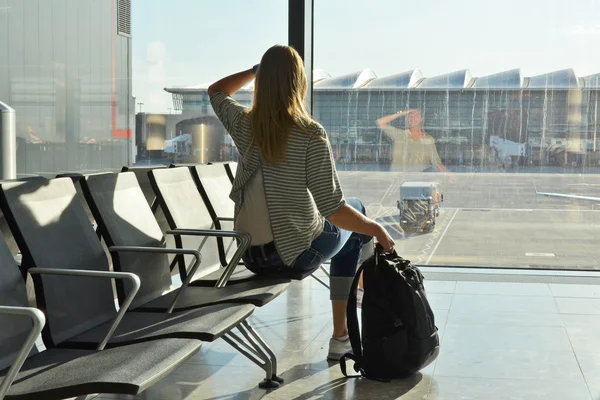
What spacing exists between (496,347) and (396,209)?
271 centimetres

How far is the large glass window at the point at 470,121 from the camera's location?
5969 mm

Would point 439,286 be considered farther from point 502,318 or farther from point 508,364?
point 508,364

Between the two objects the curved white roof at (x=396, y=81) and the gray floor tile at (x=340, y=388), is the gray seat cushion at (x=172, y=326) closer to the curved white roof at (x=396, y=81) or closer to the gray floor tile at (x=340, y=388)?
the gray floor tile at (x=340, y=388)

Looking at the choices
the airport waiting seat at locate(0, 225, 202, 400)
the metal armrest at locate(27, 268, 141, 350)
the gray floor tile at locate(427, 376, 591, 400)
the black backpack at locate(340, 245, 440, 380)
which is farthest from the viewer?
the black backpack at locate(340, 245, 440, 380)

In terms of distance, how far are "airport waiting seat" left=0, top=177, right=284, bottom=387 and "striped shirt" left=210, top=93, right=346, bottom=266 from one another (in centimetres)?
51

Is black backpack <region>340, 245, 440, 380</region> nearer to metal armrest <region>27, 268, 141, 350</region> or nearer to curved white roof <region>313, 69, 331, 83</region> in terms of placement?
metal armrest <region>27, 268, 141, 350</region>

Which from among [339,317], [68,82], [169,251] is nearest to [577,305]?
[339,317]

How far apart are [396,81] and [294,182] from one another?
317cm

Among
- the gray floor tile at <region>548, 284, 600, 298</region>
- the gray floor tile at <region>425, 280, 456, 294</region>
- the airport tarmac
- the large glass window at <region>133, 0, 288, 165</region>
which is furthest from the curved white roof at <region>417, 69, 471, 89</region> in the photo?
the gray floor tile at <region>548, 284, 600, 298</region>

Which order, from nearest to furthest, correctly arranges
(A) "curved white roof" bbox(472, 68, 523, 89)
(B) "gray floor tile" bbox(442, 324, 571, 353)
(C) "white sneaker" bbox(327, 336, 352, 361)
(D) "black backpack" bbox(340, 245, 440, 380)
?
(D) "black backpack" bbox(340, 245, 440, 380) < (C) "white sneaker" bbox(327, 336, 352, 361) < (B) "gray floor tile" bbox(442, 324, 571, 353) < (A) "curved white roof" bbox(472, 68, 523, 89)

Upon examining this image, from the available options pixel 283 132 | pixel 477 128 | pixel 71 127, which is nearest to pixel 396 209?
pixel 477 128

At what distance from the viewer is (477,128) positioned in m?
6.24

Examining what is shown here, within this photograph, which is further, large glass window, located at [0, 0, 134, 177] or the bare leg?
large glass window, located at [0, 0, 134, 177]

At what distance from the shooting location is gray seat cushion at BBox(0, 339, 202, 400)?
1.87 metres
